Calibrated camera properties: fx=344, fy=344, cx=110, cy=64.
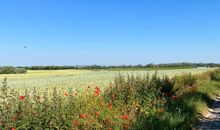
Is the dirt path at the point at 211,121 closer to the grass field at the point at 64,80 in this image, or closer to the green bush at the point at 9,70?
the grass field at the point at 64,80

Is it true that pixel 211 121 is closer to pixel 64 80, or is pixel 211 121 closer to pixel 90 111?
pixel 90 111

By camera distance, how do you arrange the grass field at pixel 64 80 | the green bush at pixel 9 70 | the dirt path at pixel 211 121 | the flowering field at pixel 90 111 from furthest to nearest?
the green bush at pixel 9 70
the grass field at pixel 64 80
the dirt path at pixel 211 121
the flowering field at pixel 90 111

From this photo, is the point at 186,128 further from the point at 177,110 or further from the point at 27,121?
the point at 27,121

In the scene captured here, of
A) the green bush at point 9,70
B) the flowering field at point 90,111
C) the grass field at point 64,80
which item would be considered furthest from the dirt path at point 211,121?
the green bush at point 9,70

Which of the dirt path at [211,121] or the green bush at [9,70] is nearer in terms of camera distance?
the dirt path at [211,121]

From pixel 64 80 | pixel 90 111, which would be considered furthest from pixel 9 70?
pixel 90 111

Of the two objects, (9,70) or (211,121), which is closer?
(211,121)

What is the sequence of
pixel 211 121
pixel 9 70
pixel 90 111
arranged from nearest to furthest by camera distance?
pixel 90 111
pixel 211 121
pixel 9 70

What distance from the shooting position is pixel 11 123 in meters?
6.41

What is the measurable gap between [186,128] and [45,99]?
3824 millimetres

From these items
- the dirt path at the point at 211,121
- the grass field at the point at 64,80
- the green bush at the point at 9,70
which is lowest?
the dirt path at the point at 211,121

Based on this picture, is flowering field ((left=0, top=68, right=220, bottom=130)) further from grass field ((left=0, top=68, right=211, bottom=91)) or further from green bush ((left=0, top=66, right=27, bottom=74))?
green bush ((left=0, top=66, right=27, bottom=74))

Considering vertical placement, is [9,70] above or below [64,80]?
above

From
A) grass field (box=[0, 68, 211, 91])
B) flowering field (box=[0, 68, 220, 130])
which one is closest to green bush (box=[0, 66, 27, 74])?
grass field (box=[0, 68, 211, 91])
